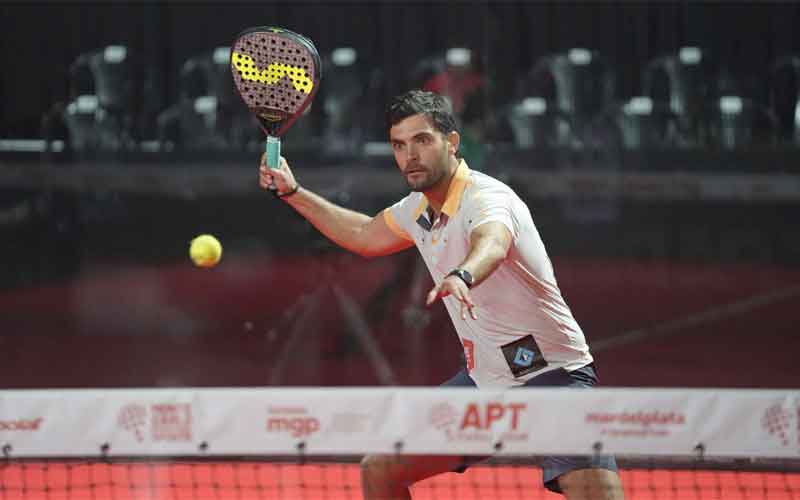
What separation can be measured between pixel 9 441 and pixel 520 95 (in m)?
3.95

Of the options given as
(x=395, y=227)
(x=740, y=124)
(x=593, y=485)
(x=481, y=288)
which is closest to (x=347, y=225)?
(x=395, y=227)

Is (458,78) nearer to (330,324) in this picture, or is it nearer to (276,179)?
(330,324)

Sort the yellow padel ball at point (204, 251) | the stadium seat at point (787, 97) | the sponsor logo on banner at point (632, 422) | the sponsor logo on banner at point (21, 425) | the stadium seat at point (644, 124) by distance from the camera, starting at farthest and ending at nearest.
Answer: the stadium seat at point (644, 124)
the stadium seat at point (787, 97)
the yellow padel ball at point (204, 251)
the sponsor logo on banner at point (21, 425)
the sponsor logo on banner at point (632, 422)

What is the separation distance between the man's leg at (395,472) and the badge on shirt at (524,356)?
31 cm

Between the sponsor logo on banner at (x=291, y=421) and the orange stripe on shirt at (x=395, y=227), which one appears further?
the orange stripe on shirt at (x=395, y=227)

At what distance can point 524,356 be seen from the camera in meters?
3.23

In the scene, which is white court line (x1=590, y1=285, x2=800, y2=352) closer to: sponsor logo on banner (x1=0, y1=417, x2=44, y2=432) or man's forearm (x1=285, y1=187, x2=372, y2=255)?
man's forearm (x1=285, y1=187, x2=372, y2=255)

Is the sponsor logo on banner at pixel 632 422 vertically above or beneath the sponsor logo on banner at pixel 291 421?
beneath

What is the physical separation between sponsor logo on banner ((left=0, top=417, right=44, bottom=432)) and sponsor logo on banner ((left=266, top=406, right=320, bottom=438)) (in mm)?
571

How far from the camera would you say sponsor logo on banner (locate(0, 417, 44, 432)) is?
285 centimetres

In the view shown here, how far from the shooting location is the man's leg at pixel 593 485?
9.91 ft

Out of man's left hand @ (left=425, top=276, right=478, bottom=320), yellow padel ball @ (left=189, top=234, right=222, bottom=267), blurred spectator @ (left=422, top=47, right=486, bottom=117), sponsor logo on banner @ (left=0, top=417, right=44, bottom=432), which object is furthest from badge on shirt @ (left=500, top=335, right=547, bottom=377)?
blurred spectator @ (left=422, top=47, right=486, bottom=117)

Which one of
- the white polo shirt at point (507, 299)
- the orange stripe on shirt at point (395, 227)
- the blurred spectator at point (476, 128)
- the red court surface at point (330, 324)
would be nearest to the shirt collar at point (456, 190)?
the white polo shirt at point (507, 299)

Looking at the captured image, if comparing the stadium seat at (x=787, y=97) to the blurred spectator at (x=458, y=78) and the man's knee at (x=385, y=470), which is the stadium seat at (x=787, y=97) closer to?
the blurred spectator at (x=458, y=78)
